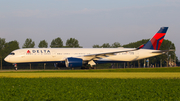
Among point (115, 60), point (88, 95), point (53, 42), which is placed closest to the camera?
point (88, 95)

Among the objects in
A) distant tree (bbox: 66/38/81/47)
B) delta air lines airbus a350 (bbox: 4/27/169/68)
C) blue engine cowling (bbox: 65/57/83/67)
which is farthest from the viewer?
distant tree (bbox: 66/38/81/47)

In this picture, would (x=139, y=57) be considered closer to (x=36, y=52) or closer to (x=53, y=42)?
(x=36, y=52)

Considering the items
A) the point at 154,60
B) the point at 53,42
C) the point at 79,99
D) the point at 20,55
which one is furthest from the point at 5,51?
the point at 79,99

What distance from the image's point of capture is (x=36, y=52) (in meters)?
39.7

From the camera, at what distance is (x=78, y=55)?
41.5m

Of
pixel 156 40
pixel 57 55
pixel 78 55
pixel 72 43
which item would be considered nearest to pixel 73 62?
pixel 78 55

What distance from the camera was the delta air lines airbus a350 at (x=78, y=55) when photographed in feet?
129

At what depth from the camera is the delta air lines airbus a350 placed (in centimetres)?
3939

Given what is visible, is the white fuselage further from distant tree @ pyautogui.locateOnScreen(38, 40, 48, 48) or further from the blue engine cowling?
distant tree @ pyautogui.locateOnScreen(38, 40, 48, 48)

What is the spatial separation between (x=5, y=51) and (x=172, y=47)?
231 ft

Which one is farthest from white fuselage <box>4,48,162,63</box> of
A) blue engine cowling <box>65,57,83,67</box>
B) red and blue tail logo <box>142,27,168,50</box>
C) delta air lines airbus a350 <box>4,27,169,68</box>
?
blue engine cowling <box>65,57,83,67</box>

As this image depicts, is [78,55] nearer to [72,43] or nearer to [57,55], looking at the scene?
[57,55]

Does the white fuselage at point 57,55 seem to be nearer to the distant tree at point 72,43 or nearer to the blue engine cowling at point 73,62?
the blue engine cowling at point 73,62

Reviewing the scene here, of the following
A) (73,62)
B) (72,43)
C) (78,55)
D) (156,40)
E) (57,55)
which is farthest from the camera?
(72,43)
